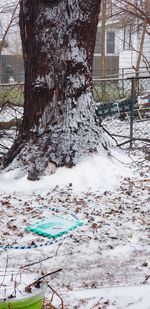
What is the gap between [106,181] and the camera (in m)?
5.07

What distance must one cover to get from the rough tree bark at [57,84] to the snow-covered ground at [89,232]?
0.93ft

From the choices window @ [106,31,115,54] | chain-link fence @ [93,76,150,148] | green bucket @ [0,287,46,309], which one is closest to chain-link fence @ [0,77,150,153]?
chain-link fence @ [93,76,150,148]

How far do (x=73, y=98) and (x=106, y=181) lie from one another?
121cm

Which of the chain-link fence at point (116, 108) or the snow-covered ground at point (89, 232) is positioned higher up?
the chain-link fence at point (116, 108)

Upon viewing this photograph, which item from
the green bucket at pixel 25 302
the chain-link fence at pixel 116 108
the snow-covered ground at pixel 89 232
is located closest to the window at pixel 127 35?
the chain-link fence at pixel 116 108

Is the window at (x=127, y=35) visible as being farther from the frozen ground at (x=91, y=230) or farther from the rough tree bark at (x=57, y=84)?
the frozen ground at (x=91, y=230)

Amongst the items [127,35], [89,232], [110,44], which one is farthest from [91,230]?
[110,44]

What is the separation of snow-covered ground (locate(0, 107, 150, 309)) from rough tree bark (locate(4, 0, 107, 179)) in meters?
0.28

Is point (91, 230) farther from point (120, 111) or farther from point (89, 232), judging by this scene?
point (120, 111)

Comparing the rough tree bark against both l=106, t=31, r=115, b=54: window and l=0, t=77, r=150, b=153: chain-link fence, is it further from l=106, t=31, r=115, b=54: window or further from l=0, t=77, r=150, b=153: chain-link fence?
l=106, t=31, r=115, b=54: window

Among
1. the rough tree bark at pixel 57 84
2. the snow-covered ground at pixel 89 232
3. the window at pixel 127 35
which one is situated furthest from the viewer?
the window at pixel 127 35

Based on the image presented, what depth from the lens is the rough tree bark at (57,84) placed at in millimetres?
5297

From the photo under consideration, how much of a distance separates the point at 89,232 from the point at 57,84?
2372mm

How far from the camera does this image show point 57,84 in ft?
17.6
